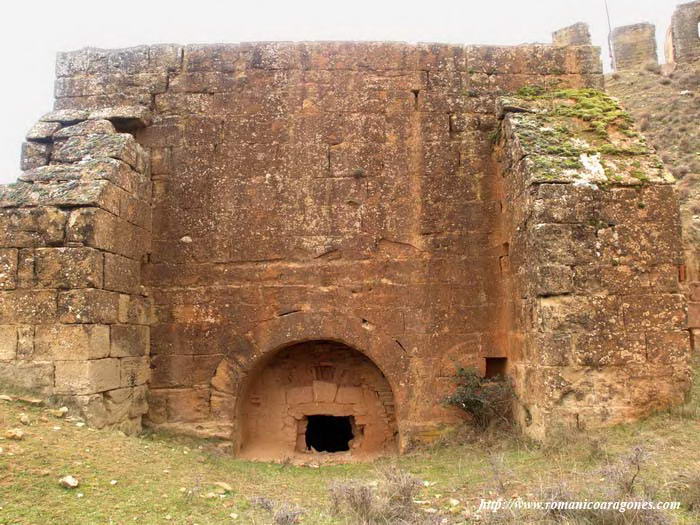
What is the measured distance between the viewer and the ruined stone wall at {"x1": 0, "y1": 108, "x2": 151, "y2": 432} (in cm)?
588

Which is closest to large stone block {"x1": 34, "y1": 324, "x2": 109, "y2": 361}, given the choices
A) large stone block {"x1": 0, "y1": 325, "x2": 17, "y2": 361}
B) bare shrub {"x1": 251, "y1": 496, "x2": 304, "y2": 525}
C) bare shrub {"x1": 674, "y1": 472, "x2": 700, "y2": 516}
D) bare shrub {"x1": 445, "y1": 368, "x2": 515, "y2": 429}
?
large stone block {"x1": 0, "y1": 325, "x2": 17, "y2": 361}

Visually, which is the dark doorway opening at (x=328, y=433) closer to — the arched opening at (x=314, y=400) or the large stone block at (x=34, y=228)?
→ the arched opening at (x=314, y=400)

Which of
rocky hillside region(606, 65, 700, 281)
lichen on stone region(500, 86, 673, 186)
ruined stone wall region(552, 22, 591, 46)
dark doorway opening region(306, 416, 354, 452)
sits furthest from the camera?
ruined stone wall region(552, 22, 591, 46)

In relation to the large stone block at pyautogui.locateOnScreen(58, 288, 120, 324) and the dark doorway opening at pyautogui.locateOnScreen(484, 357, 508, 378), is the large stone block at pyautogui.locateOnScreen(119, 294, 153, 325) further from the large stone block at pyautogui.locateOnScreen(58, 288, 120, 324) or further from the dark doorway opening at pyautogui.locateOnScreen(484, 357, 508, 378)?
the dark doorway opening at pyautogui.locateOnScreen(484, 357, 508, 378)

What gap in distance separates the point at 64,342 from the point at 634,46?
21575 millimetres

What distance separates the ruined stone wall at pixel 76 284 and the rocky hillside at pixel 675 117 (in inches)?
310

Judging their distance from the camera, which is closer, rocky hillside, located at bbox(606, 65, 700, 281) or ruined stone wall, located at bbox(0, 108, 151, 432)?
ruined stone wall, located at bbox(0, 108, 151, 432)

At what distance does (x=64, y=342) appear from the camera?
5887mm

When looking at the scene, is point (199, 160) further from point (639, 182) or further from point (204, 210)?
point (639, 182)

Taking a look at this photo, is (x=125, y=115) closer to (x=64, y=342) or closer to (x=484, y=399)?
(x=64, y=342)

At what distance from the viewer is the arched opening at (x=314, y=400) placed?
7.48 metres

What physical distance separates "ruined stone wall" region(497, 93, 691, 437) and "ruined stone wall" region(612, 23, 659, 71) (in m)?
17.2

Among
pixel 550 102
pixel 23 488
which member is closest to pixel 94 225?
pixel 23 488

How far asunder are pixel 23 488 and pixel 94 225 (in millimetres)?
2663
